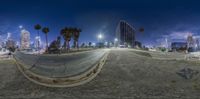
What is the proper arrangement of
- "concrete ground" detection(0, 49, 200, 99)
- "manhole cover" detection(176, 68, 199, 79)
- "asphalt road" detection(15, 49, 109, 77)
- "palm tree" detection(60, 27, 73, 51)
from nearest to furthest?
1. "concrete ground" detection(0, 49, 200, 99)
2. "manhole cover" detection(176, 68, 199, 79)
3. "asphalt road" detection(15, 49, 109, 77)
4. "palm tree" detection(60, 27, 73, 51)

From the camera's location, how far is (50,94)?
1144 cm

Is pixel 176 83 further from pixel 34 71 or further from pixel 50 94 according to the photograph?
pixel 34 71

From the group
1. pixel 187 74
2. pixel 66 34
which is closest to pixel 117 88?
pixel 187 74

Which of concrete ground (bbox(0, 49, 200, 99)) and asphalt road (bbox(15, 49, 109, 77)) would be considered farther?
asphalt road (bbox(15, 49, 109, 77))

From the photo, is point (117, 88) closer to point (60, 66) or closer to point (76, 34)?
point (60, 66)

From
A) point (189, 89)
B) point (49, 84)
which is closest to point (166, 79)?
point (189, 89)

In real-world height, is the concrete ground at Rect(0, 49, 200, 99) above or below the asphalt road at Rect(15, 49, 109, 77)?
below

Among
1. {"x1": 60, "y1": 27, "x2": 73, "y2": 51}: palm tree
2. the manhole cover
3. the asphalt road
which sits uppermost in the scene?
{"x1": 60, "y1": 27, "x2": 73, "y2": 51}: palm tree

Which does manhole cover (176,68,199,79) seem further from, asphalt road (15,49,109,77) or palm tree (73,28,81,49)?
palm tree (73,28,81,49)

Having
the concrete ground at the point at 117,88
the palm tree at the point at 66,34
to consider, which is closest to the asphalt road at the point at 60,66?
the concrete ground at the point at 117,88

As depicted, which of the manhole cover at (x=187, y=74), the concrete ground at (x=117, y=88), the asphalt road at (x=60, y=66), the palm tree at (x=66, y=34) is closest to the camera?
the concrete ground at (x=117, y=88)

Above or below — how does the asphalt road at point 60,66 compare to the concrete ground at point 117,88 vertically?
above

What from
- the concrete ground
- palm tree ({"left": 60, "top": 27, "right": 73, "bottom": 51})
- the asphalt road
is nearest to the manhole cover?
the concrete ground

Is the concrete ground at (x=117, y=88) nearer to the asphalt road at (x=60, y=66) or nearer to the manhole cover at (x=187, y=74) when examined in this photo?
the manhole cover at (x=187, y=74)
